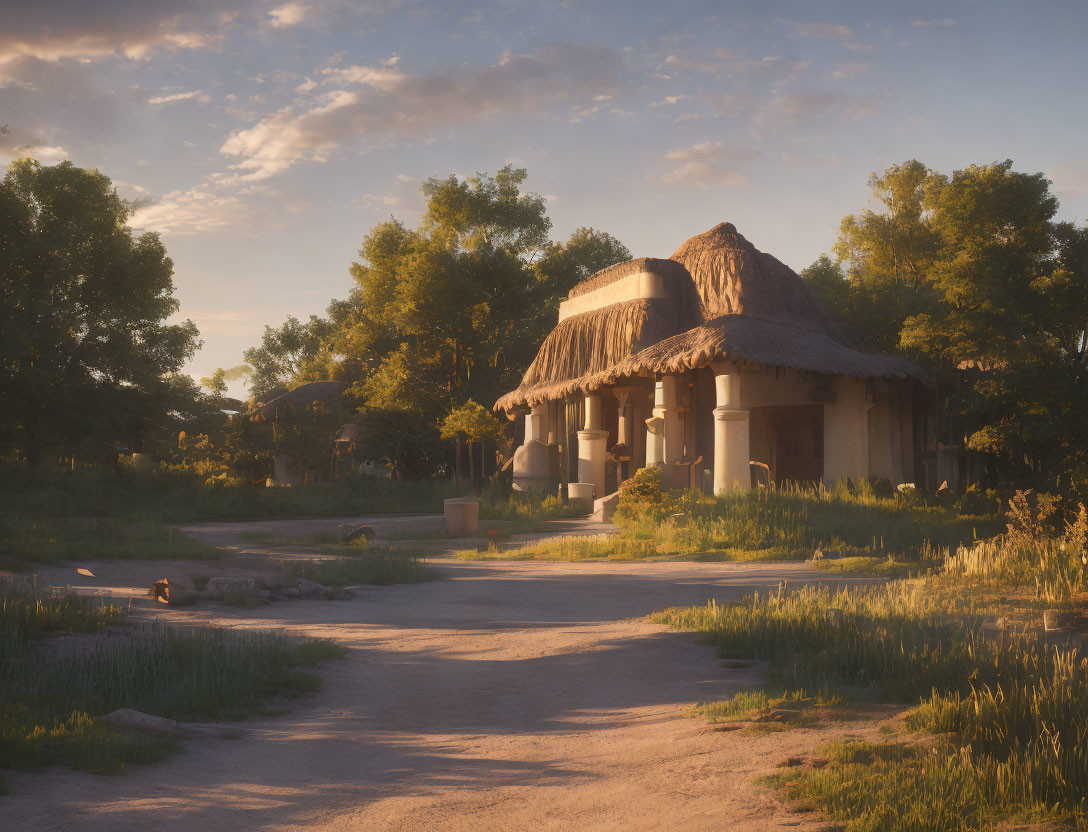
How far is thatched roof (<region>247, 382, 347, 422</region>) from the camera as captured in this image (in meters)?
32.2

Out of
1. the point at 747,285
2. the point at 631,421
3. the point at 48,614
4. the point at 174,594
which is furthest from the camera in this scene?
the point at 631,421

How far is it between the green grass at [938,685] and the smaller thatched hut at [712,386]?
9.52 m

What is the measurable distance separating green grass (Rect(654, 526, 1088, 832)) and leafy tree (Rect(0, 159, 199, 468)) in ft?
64.2

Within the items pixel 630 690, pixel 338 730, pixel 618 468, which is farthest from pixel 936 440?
pixel 338 730

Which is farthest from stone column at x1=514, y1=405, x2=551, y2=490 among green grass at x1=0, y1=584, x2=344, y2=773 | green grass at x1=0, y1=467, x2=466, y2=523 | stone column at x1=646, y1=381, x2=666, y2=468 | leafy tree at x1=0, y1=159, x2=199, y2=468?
green grass at x1=0, y1=584, x2=344, y2=773

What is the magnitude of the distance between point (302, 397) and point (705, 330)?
2004cm

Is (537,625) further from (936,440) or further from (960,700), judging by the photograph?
(936,440)

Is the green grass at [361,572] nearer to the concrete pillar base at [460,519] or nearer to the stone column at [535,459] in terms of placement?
the concrete pillar base at [460,519]

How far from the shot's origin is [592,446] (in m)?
23.2

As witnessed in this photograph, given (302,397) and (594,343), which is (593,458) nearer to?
(594,343)

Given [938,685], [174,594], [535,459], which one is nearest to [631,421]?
[535,459]

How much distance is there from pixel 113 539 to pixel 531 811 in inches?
482

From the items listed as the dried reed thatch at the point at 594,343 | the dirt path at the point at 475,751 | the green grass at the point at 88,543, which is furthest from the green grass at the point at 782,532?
the dried reed thatch at the point at 594,343

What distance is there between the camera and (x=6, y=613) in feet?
24.3
